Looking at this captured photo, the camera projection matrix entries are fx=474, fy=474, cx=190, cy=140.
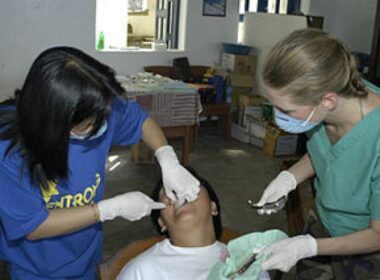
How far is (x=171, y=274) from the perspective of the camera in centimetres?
155

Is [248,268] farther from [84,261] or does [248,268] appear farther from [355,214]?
[84,261]

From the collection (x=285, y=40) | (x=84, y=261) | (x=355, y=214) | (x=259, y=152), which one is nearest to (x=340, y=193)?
(x=355, y=214)

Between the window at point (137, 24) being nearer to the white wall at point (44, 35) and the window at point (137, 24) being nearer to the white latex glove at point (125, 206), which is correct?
the white wall at point (44, 35)

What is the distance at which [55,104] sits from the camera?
1.11 meters

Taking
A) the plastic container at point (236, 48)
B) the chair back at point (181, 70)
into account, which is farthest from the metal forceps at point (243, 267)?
the plastic container at point (236, 48)

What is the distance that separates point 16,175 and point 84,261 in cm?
45

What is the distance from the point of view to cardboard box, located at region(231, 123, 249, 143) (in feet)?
17.9

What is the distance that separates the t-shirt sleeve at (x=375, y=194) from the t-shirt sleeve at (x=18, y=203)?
0.89 metres

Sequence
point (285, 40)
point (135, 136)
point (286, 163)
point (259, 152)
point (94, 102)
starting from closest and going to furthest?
point (94, 102) < point (285, 40) < point (135, 136) < point (286, 163) < point (259, 152)

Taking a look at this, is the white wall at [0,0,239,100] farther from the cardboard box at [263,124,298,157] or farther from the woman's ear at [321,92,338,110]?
the woman's ear at [321,92,338,110]

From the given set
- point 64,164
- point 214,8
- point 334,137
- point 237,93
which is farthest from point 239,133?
point 64,164

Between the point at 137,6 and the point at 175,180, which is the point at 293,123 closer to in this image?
the point at 175,180

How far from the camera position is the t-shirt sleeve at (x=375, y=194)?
4.20 ft

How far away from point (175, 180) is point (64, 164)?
18.4 inches
